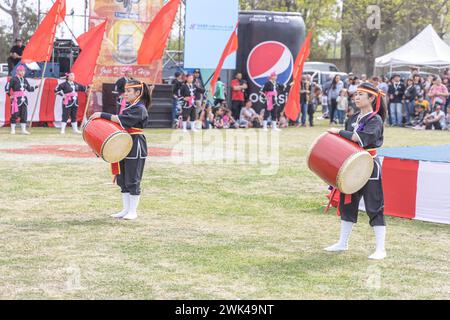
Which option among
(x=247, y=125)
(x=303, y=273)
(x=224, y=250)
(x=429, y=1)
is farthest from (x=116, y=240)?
(x=429, y=1)

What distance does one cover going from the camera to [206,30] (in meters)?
21.9

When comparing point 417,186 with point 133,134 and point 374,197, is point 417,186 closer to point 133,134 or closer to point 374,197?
point 374,197

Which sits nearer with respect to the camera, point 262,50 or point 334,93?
point 262,50

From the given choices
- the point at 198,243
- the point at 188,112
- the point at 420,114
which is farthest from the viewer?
the point at 420,114

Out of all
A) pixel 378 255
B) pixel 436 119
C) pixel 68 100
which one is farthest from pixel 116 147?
pixel 436 119

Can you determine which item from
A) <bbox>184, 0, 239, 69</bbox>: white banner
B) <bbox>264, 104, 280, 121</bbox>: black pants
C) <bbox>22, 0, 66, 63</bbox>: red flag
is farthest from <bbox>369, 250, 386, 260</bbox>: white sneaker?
<bbox>264, 104, 280, 121</bbox>: black pants

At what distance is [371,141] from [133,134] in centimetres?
277

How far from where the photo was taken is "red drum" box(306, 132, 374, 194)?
6945 millimetres

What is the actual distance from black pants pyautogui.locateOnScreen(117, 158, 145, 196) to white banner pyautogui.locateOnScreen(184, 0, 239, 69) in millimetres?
13073

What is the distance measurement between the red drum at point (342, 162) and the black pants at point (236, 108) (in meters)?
16.2

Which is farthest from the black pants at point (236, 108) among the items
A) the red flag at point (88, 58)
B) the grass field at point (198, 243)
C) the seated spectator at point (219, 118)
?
the grass field at point (198, 243)

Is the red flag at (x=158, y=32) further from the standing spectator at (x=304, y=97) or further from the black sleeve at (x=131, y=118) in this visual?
the black sleeve at (x=131, y=118)

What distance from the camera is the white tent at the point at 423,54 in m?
27.7

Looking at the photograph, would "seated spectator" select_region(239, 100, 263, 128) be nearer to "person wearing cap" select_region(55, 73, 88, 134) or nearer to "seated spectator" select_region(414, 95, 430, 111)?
"seated spectator" select_region(414, 95, 430, 111)
